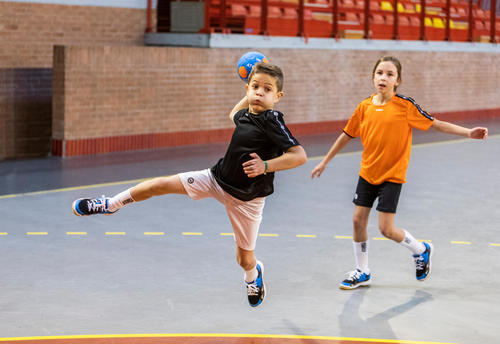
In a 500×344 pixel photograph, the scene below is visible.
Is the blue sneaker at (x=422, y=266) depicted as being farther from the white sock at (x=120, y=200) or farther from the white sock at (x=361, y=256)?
the white sock at (x=120, y=200)

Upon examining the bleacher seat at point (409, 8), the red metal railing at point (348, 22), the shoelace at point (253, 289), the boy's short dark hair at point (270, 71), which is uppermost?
the bleacher seat at point (409, 8)

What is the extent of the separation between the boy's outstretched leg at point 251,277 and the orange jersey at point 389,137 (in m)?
1.45

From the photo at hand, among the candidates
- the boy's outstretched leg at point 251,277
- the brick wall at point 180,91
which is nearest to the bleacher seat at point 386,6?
the brick wall at point 180,91

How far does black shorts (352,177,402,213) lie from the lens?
7125 mm

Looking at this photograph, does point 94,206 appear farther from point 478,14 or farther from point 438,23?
point 478,14

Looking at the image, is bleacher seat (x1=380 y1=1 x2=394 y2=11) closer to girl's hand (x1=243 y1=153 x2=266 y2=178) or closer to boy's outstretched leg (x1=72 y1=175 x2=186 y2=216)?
boy's outstretched leg (x1=72 y1=175 x2=186 y2=216)

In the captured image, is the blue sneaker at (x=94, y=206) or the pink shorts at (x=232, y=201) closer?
the pink shorts at (x=232, y=201)

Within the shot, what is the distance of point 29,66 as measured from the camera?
1602cm

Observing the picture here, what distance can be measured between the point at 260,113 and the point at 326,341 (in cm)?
170

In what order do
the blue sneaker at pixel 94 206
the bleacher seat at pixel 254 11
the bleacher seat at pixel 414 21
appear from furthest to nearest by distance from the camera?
the bleacher seat at pixel 414 21 → the bleacher seat at pixel 254 11 → the blue sneaker at pixel 94 206

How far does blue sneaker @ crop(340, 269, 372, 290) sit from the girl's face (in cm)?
161

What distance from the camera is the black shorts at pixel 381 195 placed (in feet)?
23.4

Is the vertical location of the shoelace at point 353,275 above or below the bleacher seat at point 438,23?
below

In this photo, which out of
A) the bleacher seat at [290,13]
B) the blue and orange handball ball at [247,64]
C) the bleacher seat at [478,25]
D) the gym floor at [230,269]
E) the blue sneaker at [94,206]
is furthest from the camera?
the bleacher seat at [478,25]
